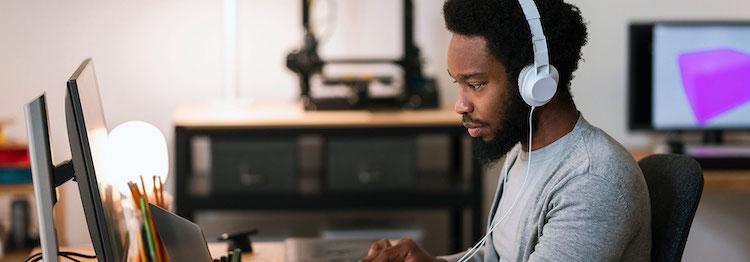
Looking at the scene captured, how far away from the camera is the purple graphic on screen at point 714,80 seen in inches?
132

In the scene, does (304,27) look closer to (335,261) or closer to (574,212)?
(335,261)

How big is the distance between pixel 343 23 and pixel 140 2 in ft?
2.15

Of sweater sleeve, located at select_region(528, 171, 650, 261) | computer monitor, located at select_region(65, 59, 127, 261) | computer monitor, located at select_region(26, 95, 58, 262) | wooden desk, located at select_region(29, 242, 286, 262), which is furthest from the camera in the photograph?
wooden desk, located at select_region(29, 242, 286, 262)

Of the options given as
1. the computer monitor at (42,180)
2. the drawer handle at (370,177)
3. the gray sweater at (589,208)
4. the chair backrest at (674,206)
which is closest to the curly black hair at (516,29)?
the gray sweater at (589,208)

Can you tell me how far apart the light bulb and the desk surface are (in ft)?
4.38

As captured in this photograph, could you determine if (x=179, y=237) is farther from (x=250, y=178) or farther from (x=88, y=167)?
(x=250, y=178)

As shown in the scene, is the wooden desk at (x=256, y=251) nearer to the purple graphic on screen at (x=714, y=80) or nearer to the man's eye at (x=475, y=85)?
the man's eye at (x=475, y=85)

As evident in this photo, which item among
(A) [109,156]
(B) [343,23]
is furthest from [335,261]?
(B) [343,23]

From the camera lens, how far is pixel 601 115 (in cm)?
361

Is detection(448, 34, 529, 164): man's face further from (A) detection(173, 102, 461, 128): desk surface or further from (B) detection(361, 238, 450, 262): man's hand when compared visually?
(A) detection(173, 102, 461, 128): desk surface

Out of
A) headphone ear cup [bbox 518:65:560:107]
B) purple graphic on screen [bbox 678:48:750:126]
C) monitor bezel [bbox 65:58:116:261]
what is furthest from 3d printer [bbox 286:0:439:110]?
monitor bezel [bbox 65:58:116:261]

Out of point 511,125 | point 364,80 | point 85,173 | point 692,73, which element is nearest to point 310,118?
point 364,80

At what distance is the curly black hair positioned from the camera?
159 centimetres

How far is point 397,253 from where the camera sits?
5.87 feet
